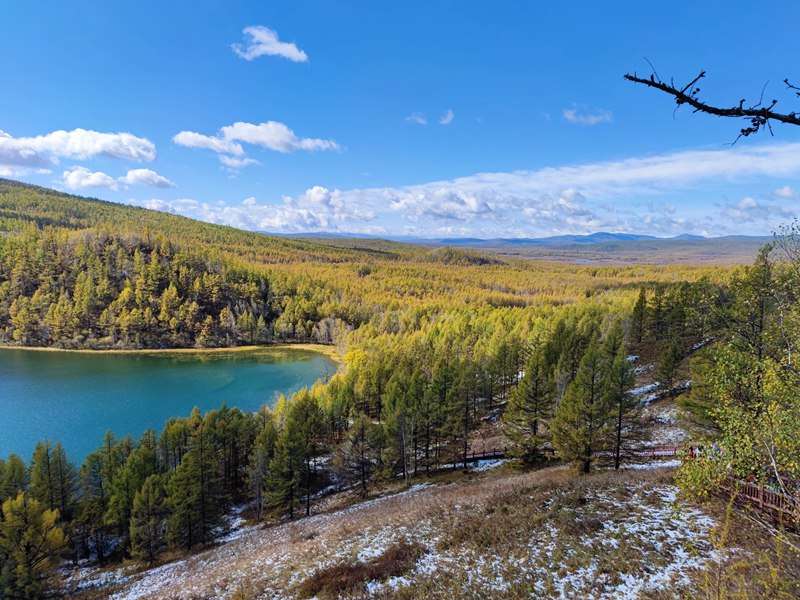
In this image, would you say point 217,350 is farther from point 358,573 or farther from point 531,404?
point 358,573

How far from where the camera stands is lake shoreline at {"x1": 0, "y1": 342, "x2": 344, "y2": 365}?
11944 centimetres

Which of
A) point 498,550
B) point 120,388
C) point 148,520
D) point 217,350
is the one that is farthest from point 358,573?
point 217,350

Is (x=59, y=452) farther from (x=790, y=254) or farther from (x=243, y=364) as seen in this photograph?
(x=243, y=364)

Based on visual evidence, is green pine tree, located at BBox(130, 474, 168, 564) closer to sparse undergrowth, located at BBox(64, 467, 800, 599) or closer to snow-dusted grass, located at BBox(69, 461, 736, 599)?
snow-dusted grass, located at BBox(69, 461, 736, 599)

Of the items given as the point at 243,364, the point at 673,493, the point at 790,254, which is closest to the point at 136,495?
the point at 673,493

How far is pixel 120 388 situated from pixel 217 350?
149 feet

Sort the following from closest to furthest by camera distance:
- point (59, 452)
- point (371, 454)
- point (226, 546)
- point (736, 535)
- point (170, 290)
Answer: point (736, 535), point (226, 546), point (59, 452), point (371, 454), point (170, 290)

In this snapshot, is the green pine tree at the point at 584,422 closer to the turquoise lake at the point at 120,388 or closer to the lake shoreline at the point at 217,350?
the turquoise lake at the point at 120,388

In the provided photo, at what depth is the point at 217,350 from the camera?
129 m

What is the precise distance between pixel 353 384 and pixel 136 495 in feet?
108

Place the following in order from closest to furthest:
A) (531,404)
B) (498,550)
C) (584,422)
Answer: (498,550), (584,422), (531,404)

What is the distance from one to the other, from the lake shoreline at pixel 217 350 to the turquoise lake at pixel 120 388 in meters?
2.15

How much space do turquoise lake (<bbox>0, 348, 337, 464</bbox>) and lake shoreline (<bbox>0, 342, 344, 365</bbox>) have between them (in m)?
2.15

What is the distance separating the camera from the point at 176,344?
13250cm
